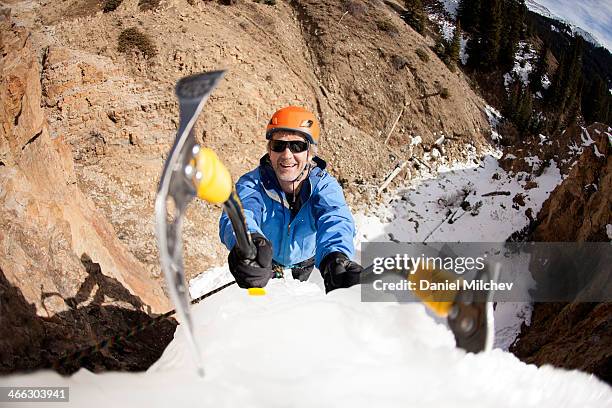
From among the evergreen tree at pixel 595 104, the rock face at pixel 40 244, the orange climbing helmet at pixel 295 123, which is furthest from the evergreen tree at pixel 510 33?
the rock face at pixel 40 244

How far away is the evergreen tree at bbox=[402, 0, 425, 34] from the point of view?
30.6m

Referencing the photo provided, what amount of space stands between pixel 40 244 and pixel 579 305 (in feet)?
34.7

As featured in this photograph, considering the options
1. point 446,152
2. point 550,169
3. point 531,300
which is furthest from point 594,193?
point 446,152

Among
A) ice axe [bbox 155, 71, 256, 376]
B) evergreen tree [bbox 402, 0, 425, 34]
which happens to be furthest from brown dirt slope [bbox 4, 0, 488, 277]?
ice axe [bbox 155, 71, 256, 376]

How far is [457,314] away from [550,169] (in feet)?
67.6

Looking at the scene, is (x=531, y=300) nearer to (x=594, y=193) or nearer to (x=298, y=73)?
(x=594, y=193)

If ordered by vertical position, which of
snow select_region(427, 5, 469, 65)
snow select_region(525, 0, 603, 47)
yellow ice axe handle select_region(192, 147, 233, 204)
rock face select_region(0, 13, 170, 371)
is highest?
snow select_region(525, 0, 603, 47)

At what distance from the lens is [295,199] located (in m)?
4.32

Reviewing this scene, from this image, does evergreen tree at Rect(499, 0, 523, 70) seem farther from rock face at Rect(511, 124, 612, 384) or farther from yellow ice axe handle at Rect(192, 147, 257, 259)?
yellow ice axe handle at Rect(192, 147, 257, 259)

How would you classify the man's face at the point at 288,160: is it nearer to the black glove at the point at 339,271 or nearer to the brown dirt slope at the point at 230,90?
the black glove at the point at 339,271

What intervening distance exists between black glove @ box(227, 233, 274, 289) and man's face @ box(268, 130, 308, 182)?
3.96 ft

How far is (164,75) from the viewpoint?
15.8 meters

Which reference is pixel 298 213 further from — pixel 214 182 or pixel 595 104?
pixel 595 104

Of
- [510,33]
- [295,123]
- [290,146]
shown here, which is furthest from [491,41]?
[290,146]
